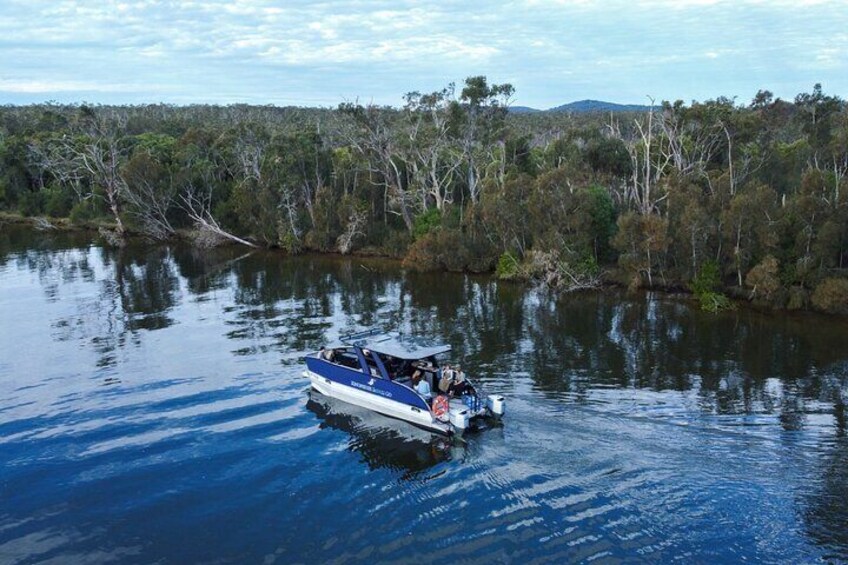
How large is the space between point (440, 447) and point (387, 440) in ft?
6.99

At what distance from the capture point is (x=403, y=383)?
85.5 ft

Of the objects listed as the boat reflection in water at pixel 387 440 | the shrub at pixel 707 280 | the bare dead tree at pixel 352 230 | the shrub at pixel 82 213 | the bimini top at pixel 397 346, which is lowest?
the boat reflection in water at pixel 387 440

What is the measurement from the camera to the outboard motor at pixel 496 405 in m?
24.0

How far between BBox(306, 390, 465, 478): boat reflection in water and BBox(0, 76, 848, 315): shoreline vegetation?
24.4 m

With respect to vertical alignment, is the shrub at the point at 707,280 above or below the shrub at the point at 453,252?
Answer: below

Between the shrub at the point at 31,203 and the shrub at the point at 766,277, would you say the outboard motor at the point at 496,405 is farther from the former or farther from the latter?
the shrub at the point at 31,203

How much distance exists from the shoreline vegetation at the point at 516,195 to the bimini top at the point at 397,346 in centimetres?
2242

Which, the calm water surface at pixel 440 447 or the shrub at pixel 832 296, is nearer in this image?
the calm water surface at pixel 440 447

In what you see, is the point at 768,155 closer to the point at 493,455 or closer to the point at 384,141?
the point at 384,141

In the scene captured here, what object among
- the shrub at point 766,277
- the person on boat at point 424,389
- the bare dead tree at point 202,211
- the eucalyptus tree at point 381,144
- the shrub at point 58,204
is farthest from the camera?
the shrub at point 58,204

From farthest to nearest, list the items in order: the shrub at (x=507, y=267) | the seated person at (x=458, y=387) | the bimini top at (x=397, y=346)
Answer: the shrub at (x=507, y=267)
the bimini top at (x=397, y=346)
the seated person at (x=458, y=387)

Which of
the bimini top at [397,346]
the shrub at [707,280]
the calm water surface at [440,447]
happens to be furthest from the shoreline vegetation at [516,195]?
the bimini top at [397,346]

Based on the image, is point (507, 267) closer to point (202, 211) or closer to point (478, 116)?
point (478, 116)

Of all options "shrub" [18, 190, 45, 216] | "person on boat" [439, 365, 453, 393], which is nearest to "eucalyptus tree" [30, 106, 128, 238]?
"shrub" [18, 190, 45, 216]
